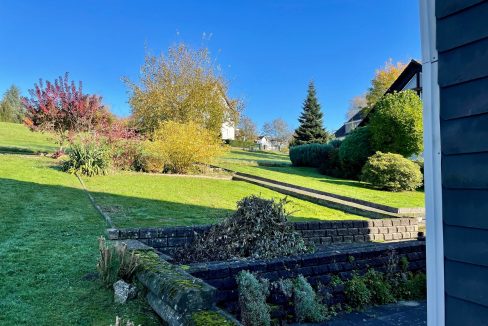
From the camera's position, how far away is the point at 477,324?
57.2 inches

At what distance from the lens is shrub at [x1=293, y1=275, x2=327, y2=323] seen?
12.0ft

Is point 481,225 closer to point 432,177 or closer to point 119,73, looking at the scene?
point 432,177

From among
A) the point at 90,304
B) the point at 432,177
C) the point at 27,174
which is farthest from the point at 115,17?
the point at 432,177

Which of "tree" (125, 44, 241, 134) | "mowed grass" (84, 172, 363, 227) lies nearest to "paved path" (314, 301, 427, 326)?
"mowed grass" (84, 172, 363, 227)

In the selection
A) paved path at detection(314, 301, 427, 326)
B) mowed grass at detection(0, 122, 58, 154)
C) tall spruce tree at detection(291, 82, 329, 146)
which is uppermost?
tall spruce tree at detection(291, 82, 329, 146)

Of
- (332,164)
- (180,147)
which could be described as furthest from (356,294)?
(332,164)

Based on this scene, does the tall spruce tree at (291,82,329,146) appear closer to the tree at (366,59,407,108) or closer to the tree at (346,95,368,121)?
the tree at (366,59,407,108)

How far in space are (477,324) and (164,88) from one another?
1872cm

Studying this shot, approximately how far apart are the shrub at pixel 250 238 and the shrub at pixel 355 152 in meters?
13.5

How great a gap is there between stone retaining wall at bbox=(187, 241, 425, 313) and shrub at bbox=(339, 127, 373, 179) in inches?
500

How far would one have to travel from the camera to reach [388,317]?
389cm

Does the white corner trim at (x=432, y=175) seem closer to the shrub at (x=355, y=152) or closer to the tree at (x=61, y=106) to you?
the tree at (x=61, y=106)

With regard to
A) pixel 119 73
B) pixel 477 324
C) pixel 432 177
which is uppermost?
pixel 119 73

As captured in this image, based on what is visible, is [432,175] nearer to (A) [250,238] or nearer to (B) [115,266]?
(B) [115,266]
